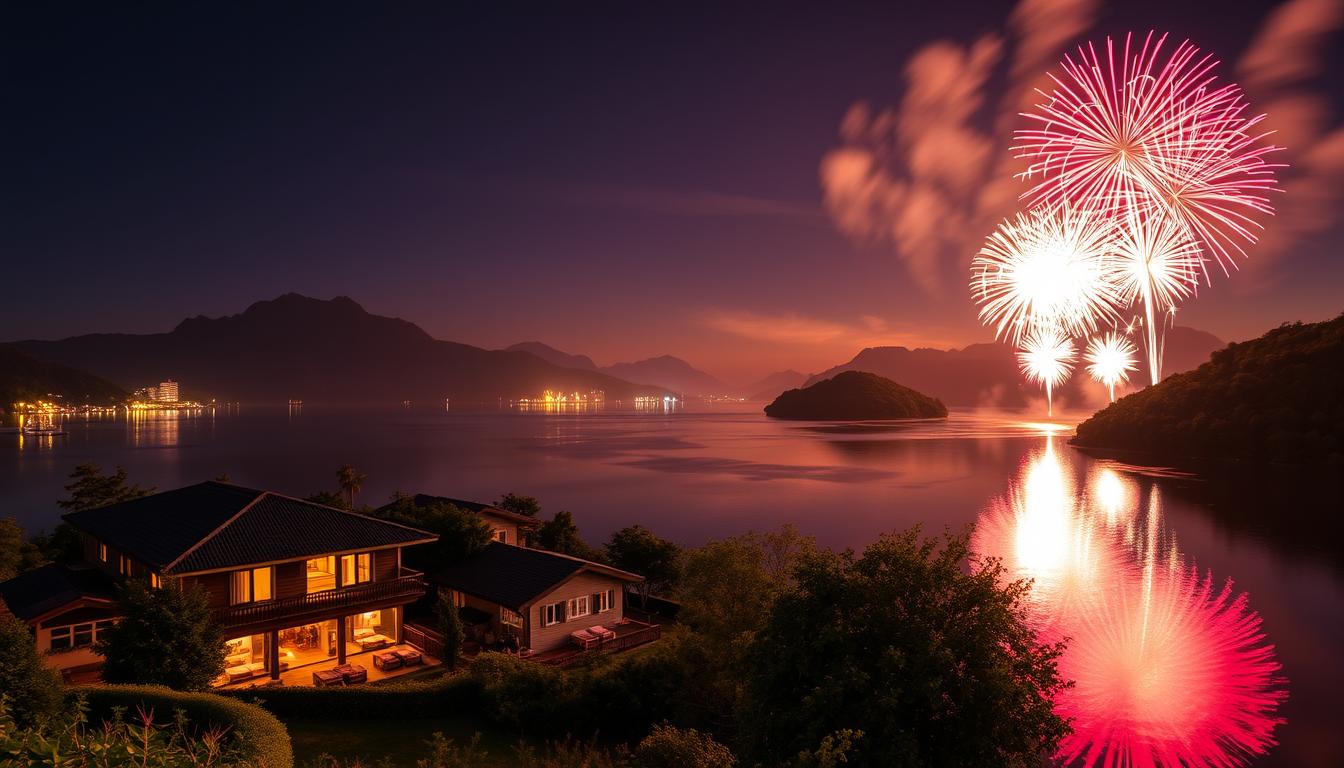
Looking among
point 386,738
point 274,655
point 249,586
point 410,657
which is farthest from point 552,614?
point 249,586

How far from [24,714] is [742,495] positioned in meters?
90.3

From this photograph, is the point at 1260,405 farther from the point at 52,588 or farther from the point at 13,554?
the point at 13,554

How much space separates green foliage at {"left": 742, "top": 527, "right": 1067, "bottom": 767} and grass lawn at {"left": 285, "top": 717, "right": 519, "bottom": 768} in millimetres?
9353

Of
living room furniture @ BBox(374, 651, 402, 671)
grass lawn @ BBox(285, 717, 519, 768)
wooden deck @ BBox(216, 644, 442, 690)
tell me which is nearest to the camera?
grass lawn @ BBox(285, 717, 519, 768)

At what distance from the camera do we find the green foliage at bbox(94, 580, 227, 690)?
23.5m

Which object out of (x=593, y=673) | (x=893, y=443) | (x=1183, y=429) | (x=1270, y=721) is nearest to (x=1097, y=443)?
(x=1183, y=429)

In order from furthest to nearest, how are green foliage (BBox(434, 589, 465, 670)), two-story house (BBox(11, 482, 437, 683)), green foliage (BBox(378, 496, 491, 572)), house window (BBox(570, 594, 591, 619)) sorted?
green foliage (BBox(378, 496, 491, 572)) → house window (BBox(570, 594, 591, 619)) → green foliage (BBox(434, 589, 465, 670)) → two-story house (BBox(11, 482, 437, 683))

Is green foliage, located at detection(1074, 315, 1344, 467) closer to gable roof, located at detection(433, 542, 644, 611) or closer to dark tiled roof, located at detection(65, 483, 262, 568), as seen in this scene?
gable roof, located at detection(433, 542, 644, 611)

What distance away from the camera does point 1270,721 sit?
109 feet

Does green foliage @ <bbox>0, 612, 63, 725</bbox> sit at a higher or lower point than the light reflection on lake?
higher

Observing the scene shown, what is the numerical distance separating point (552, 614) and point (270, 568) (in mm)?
11975

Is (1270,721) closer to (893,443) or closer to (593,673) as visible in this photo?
(593,673)

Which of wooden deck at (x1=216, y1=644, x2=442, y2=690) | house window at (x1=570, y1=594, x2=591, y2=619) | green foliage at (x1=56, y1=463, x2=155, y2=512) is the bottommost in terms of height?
wooden deck at (x1=216, y1=644, x2=442, y2=690)

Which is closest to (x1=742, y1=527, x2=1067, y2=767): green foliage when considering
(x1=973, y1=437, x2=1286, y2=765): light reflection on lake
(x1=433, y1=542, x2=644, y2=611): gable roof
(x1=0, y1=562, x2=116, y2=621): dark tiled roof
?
(x1=973, y1=437, x2=1286, y2=765): light reflection on lake
